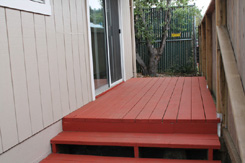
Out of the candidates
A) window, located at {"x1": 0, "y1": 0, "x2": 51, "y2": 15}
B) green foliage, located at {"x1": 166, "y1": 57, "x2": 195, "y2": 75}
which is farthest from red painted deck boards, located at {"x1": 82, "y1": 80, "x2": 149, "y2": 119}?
green foliage, located at {"x1": 166, "y1": 57, "x2": 195, "y2": 75}

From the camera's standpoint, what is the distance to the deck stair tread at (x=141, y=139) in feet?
7.45

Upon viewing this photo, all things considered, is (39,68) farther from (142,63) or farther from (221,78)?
(142,63)

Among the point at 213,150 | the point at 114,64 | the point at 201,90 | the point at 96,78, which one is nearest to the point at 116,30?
the point at 114,64

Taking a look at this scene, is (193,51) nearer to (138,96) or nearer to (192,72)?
(192,72)

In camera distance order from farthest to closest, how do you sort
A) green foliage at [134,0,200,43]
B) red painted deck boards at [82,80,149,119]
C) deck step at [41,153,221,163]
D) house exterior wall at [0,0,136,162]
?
1. green foliage at [134,0,200,43]
2. red painted deck boards at [82,80,149,119]
3. deck step at [41,153,221,163]
4. house exterior wall at [0,0,136,162]

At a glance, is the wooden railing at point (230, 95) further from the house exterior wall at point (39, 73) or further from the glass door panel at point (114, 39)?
the glass door panel at point (114, 39)

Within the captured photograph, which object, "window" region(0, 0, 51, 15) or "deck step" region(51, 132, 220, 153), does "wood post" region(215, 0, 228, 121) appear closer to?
"deck step" region(51, 132, 220, 153)

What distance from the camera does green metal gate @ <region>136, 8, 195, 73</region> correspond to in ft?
31.0

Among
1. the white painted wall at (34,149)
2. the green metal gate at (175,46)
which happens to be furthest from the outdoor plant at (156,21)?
the white painted wall at (34,149)

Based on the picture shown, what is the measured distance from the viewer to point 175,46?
31.3ft

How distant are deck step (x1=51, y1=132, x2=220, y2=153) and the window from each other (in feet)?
4.05

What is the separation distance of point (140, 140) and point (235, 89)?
1.00 metres

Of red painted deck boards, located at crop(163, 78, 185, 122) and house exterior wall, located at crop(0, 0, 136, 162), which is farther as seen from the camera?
red painted deck boards, located at crop(163, 78, 185, 122)

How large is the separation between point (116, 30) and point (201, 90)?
2.10m
